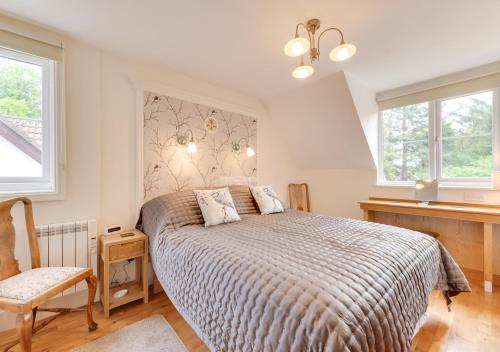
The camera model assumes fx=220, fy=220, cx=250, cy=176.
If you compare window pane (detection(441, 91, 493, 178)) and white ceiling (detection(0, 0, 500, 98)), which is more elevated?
white ceiling (detection(0, 0, 500, 98))

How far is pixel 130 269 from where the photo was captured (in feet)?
7.17

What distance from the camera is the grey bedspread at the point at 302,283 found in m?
0.83

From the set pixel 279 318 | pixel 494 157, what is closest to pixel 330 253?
pixel 279 318

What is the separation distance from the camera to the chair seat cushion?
124cm

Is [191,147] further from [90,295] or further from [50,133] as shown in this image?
[90,295]

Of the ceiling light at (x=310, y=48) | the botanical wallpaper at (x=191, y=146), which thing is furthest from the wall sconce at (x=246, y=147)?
the ceiling light at (x=310, y=48)

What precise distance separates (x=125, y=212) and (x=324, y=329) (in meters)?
2.07

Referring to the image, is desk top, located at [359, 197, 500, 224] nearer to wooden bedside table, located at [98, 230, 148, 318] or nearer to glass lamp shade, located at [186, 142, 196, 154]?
glass lamp shade, located at [186, 142, 196, 154]

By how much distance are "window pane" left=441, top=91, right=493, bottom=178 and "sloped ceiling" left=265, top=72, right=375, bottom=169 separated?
2.85 feet

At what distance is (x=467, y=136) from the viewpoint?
2.60 meters

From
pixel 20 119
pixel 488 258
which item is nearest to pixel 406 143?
pixel 488 258

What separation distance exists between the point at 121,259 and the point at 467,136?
3.90m

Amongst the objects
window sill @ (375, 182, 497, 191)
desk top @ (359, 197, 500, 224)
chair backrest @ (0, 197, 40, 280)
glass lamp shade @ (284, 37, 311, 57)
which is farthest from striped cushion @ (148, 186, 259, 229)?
window sill @ (375, 182, 497, 191)

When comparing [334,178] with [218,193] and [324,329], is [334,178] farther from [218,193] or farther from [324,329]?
[324,329]
